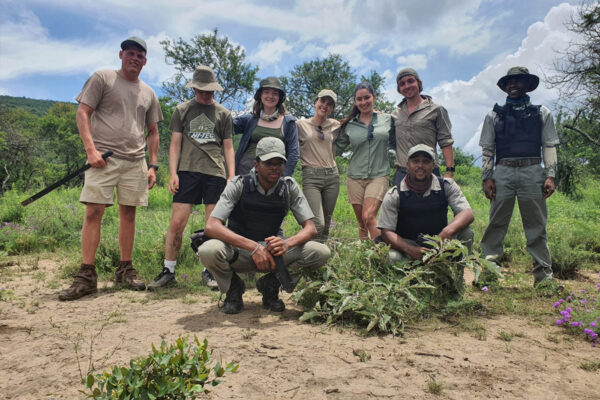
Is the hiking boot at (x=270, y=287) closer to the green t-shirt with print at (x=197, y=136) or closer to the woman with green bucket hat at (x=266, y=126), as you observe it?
the woman with green bucket hat at (x=266, y=126)

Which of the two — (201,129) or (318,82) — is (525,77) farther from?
(318,82)

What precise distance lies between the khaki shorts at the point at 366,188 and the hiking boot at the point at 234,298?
156cm

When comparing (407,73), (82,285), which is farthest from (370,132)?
(82,285)

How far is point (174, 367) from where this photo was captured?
5.53 feet

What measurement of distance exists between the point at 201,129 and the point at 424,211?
226cm

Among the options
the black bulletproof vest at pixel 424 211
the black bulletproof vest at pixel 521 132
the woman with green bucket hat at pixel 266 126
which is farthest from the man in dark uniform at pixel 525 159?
the woman with green bucket hat at pixel 266 126

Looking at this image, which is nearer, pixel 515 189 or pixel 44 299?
pixel 44 299

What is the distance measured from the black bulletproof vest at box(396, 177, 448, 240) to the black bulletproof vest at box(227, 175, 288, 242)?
1.04 meters

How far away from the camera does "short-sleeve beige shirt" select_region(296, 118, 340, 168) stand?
14.5 feet

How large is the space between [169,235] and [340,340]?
223 cm

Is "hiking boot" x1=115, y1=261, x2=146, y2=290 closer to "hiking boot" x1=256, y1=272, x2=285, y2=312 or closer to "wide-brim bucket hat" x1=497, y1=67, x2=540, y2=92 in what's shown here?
"hiking boot" x1=256, y1=272, x2=285, y2=312

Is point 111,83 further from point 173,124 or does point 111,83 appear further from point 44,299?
point 44,299

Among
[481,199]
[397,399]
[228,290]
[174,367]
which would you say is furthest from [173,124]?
[481,199]

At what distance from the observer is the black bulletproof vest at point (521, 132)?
4.00 m
